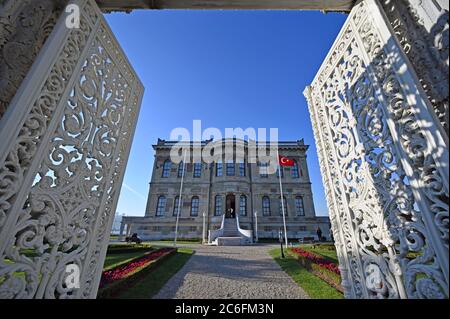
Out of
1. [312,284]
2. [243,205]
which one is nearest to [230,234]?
[243,205]

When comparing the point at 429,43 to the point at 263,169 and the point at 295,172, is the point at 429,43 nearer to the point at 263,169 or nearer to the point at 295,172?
the point at 263,169

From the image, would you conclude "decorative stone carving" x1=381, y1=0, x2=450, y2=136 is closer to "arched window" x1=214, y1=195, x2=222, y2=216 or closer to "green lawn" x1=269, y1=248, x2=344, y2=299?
"green lawn" x1=269, y1=248, x2=344, y2=299

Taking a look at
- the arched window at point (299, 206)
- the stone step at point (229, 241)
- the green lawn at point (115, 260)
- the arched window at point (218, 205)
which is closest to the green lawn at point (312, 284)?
the green lawn at point (115, 260)

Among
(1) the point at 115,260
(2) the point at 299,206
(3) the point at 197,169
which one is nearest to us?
(1) the point at 115,260

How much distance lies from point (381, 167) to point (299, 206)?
20265mm

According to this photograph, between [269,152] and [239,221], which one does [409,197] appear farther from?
[269,152]

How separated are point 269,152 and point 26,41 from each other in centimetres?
2189

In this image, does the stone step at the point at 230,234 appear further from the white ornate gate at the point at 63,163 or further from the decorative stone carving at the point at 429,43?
the decorative stone carving at the point at 429,43

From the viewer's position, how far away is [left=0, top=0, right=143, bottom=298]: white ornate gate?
4.94 feet

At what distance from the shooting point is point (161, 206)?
810 inches

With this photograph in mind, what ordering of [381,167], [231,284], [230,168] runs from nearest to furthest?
[381,167]
[231,284]
[230,168]

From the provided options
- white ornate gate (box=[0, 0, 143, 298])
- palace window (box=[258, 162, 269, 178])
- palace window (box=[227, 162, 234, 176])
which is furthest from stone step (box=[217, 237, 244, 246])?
white ornate gate (box=[0, 0, 143, 298])

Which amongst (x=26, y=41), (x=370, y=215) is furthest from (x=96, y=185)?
(x=370, y=215)

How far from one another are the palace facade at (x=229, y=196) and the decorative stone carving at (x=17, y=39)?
55.1 feet
